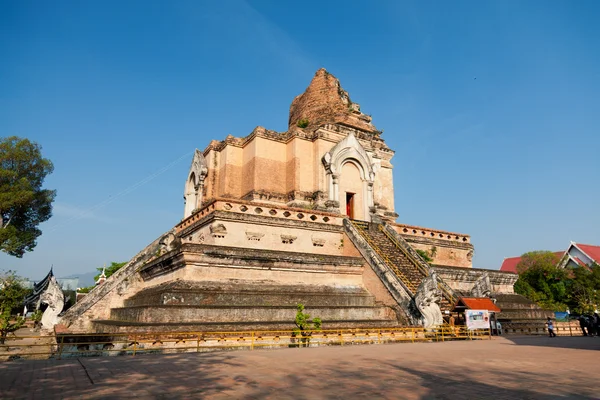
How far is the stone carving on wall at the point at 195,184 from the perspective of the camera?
2595cm

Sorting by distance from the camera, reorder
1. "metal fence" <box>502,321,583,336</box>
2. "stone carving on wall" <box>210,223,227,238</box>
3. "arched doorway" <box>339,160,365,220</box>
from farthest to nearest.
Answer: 1. "arched doorway" <box>339,160,365,220</box>
2. "metal fence" <box>502,321,583,336</box>
3. "stone carving on wall" <box>210,223,227,238</box>

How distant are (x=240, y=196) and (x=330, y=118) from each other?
8.01 meters

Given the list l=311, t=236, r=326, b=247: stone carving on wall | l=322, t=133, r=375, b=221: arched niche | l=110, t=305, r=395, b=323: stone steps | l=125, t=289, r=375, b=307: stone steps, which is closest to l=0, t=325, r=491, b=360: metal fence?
l=110, t=305, r=395, b=323: stone steps

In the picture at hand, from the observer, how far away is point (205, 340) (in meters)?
11.6

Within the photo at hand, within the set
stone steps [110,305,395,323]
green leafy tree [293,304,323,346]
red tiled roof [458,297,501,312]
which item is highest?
red tiled roof [458,297,501,312]

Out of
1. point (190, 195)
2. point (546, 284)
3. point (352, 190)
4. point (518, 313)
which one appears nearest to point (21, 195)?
point (190, 195)

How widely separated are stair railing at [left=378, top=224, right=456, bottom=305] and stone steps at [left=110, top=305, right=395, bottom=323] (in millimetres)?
3376

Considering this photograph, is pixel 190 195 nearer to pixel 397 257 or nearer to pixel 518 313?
pixel 397 257

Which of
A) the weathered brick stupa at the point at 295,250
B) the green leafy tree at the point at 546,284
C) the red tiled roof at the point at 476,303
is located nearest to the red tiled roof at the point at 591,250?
the green leafy tree at the point at 546,284

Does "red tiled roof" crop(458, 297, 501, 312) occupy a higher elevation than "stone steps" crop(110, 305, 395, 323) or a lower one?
higher

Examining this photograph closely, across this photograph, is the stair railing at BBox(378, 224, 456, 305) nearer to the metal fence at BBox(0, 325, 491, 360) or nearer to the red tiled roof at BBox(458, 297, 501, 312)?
the red tiled roof at BBox(458, 297, 501, 312)

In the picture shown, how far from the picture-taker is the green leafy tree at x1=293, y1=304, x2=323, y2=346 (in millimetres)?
12679

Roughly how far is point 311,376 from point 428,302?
350 inches

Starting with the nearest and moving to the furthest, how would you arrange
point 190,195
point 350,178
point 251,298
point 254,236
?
point 251,298, point 254,236, point 350,178, point 190,195
